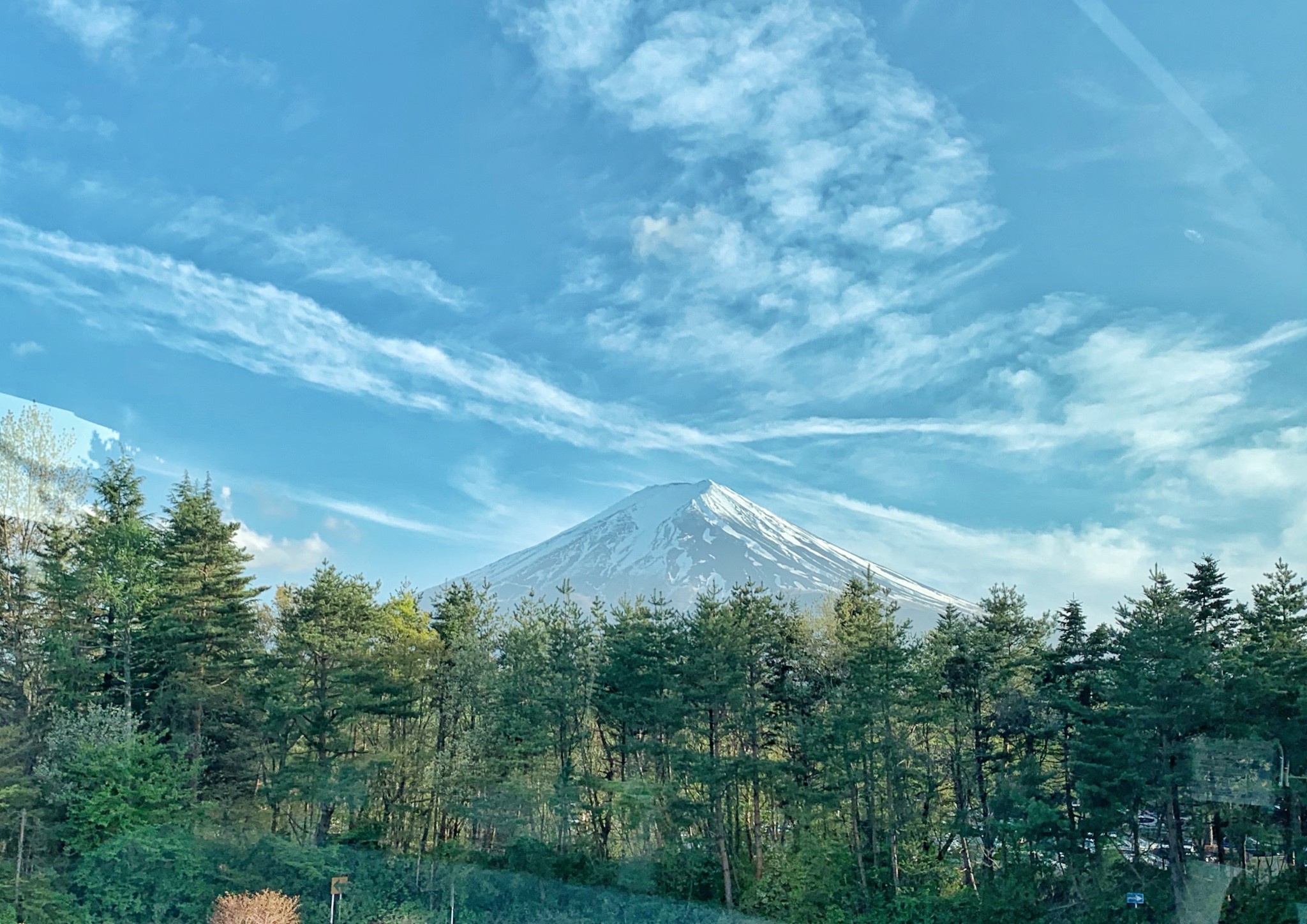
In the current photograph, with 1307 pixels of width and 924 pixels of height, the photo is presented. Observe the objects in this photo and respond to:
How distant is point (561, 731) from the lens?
18047 millimetres

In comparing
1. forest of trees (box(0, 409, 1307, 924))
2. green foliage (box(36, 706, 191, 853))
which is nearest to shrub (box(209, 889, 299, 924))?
forest of trees (box(0, 409, 1307, 924))

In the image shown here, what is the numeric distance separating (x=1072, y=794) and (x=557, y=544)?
239 ft

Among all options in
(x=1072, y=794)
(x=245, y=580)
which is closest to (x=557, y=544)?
(x=245, y=580)

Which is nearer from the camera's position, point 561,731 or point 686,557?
point 561,731

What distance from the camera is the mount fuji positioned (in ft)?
198

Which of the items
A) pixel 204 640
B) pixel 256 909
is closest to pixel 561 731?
pixel 256 909

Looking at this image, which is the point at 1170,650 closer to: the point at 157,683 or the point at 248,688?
the point at 248,688

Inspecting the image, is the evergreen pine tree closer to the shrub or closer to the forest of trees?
the forest of trees

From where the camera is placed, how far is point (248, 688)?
18641 millimetres

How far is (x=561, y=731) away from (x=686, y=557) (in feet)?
197

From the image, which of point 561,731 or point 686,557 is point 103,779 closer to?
point 561,731

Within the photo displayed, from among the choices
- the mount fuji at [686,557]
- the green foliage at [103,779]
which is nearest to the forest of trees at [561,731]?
the green foliage at [103,779]

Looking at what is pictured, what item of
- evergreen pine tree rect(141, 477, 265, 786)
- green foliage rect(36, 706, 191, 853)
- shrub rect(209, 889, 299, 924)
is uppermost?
evergreen pine tree rect(141, 477, 265, 786)

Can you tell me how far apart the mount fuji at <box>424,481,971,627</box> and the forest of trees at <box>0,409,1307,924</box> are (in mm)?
37279
